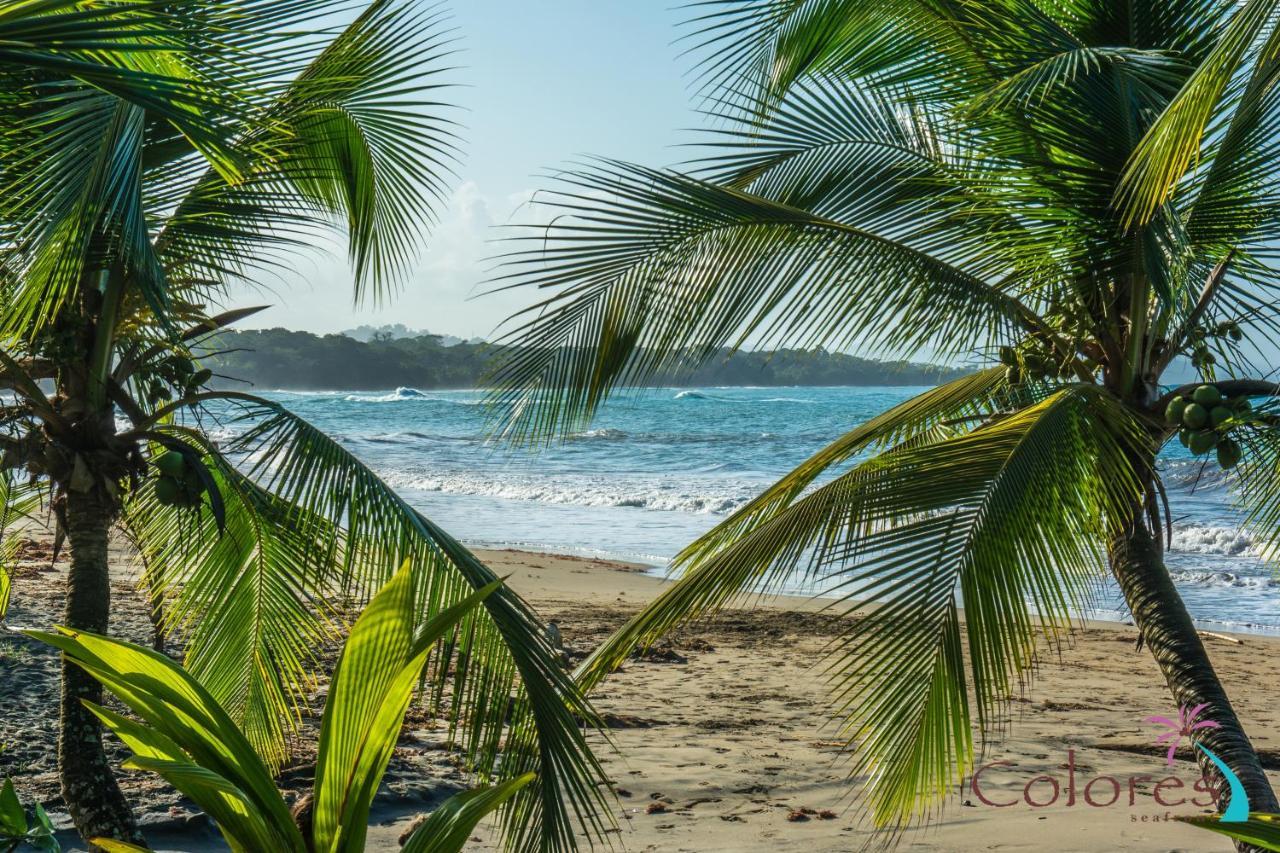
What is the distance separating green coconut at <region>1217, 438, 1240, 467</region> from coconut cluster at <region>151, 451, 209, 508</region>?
3142 mm

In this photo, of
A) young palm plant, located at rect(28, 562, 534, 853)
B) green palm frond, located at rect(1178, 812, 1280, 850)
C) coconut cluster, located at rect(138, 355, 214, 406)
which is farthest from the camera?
coconut cluster, located at rect(138, 355, 214, 406)

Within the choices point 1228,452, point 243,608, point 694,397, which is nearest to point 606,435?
point 694,397

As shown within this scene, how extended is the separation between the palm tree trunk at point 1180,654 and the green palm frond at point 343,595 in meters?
1.99

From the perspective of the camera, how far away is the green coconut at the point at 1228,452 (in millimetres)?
3410

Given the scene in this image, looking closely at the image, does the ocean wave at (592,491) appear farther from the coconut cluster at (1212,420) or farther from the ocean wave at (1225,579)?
the coconut cluster at (1212,420)

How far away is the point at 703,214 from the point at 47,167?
1917mm

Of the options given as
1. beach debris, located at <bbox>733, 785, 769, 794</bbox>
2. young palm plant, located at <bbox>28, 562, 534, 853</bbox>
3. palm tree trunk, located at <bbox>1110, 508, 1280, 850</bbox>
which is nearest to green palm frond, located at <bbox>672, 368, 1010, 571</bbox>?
palm tree trunk, located at <bbox>1110, 508, 1280, 850</bbox>

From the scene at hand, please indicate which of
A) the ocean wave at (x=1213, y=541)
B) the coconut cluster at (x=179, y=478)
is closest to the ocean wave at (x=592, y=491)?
the ocean wave at (x=1213, y=541)

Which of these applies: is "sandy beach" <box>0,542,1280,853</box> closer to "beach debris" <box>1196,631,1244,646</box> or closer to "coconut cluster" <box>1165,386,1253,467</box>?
"beach debris" <box>1196,631,1244,646</box>

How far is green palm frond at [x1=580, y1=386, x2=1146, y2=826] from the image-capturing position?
9.63 ft

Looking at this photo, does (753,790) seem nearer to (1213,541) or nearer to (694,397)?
(1213,541)

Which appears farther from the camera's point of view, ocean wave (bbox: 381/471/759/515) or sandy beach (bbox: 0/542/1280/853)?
ocean wave (bbox: 381/471/759/515)

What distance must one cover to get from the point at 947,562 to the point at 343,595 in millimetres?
1991

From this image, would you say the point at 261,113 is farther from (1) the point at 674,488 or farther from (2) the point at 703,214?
(1) the point at 674,488
